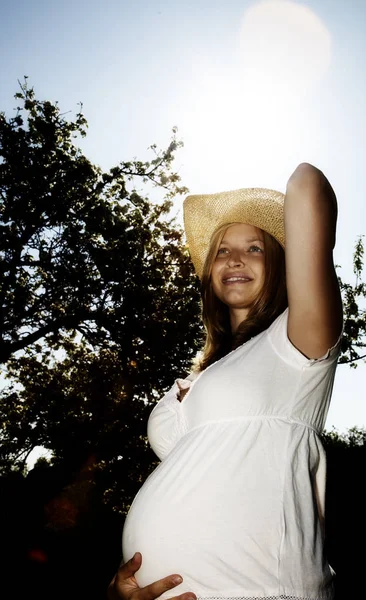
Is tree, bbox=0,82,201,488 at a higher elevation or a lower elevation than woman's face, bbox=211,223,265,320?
higher

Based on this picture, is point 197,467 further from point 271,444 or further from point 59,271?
point 59,271

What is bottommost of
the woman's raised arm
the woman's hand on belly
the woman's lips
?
the woman's hand on belly

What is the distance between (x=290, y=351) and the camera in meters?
1.43

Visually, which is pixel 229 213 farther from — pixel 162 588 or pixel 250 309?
pixel 162 588

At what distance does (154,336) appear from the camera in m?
14.7

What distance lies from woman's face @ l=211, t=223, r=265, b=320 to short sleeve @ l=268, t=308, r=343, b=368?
0.69 meters

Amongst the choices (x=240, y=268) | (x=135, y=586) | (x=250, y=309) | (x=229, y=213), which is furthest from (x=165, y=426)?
(x=229, y=213)

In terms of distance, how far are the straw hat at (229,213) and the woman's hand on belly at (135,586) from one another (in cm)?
Answer: 173

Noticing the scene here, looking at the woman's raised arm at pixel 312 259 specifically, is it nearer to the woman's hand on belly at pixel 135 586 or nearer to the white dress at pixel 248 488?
the white dress at pixel 248 488

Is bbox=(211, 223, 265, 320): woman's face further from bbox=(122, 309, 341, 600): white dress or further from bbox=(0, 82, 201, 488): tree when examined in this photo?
bbox=(0, 82, 201, 488): tree

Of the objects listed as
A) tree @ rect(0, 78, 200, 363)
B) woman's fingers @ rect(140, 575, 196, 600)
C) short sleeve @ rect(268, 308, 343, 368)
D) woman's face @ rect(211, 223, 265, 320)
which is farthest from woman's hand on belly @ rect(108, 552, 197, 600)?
tree @ rect(0, 78, 200, 363)

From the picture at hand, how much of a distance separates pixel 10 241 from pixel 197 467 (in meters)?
12.9

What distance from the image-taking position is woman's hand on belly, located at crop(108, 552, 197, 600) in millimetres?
1290

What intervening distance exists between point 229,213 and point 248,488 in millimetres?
1723
